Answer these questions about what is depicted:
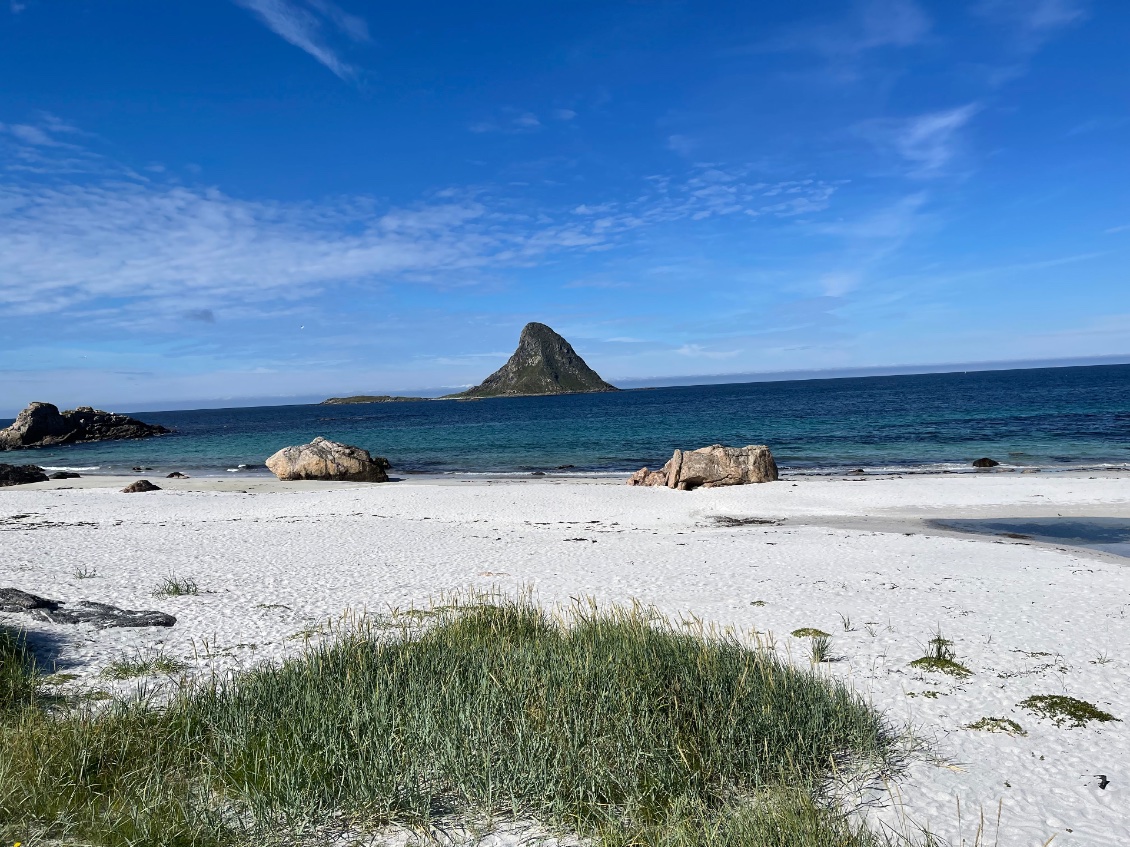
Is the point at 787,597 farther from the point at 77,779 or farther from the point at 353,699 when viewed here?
the point at 77,779

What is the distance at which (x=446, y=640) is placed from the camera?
7770mm

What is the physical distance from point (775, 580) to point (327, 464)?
93.8 ft

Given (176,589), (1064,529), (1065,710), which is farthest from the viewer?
(1064,529)

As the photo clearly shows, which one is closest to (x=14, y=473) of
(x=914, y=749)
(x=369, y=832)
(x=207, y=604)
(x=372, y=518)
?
(x=372, y=518)

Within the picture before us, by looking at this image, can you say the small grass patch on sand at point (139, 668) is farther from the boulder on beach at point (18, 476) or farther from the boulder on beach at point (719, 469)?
the boulder on beach at point (18, 476)

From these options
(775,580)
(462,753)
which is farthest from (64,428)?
(462,753)

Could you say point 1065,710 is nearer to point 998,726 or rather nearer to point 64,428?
point 998,726

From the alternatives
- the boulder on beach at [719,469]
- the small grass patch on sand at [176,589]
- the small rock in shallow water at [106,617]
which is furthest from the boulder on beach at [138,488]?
the boulder on beach at [719,469]

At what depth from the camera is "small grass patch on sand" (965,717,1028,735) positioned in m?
6.50

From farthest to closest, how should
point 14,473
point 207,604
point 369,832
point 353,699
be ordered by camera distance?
point 14,473, point 207,604, point 353,699, point 369,832

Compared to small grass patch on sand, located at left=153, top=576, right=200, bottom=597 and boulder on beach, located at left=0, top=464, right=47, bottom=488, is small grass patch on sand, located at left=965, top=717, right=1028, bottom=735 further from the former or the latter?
boulder on beach, located at left=0, top=464, right=47, bottom=488

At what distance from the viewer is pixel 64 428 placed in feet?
246

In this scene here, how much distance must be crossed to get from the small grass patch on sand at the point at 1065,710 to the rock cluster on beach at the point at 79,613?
11428 mm

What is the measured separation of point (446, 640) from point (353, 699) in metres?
2.02
